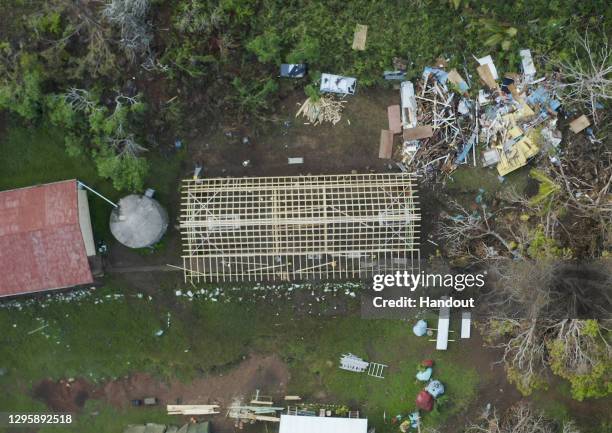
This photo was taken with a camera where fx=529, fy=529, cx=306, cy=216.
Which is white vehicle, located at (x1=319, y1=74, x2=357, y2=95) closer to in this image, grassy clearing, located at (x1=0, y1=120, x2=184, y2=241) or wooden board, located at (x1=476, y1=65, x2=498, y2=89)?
wooden board, located at (x1=476, y1=65, x2=498, y2=89)

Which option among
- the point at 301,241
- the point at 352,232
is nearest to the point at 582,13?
the point at 352,232

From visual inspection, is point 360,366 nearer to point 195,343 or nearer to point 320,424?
point 320,424

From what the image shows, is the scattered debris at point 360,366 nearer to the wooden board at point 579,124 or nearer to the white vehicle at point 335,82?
the white vehicle at point 335,82

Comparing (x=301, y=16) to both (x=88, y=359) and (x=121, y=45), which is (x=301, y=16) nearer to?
(x=121, y=45)

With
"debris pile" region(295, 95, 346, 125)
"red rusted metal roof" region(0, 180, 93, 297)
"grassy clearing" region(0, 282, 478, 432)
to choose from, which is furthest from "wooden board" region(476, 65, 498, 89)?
"red rusted metal roof" region(0, 180, 93, 297)

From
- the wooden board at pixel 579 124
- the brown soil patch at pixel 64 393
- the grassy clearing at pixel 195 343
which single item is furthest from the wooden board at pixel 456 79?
the brown soil patch at pixel 64 393

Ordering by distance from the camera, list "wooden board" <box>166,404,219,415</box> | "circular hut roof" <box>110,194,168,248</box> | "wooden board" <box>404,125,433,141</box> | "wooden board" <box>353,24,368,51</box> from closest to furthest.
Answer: "circular hut roof" <box>110,194,168,248</box>
"wooden board" <box>353,24,368,51</box>
"wooden board" <box>404,125,433,141</box>
"wooden board" <box>166,404,219,415</box>

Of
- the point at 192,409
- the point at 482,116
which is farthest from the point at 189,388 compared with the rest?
the point at 482,116
